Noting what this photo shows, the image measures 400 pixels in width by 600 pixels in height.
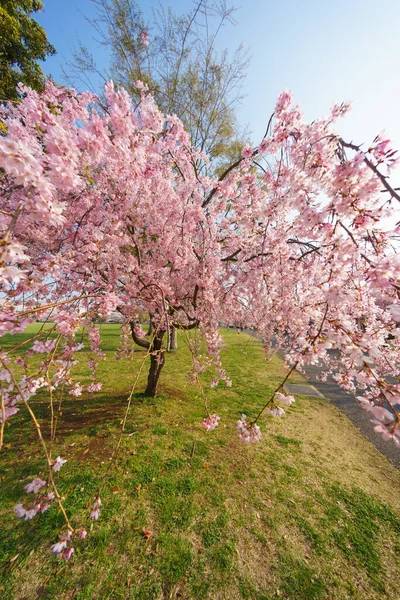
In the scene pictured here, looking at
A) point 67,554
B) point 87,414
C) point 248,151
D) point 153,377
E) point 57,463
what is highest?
point 248,151

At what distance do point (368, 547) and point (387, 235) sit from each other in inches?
169

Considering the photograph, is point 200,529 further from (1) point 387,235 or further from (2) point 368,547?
(1) point 387,235

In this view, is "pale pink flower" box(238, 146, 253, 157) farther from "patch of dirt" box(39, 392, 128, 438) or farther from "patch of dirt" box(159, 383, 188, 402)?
"patch of dirt" box(159, 383, 188, 402)

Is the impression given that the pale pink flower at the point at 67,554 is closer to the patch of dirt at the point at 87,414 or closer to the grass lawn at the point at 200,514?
the grass lawn at the point at 200,514

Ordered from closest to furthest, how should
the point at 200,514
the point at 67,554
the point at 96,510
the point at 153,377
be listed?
the point at 67,554, the point at 96,510, the point at 200,514, the point at 153,377

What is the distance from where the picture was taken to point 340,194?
6.85 feet

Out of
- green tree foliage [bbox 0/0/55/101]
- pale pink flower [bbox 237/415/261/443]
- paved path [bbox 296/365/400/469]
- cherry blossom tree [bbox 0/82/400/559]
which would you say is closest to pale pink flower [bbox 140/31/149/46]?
cherry blossom tree [bbox 0/82/400/559]

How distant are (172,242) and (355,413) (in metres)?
7.91

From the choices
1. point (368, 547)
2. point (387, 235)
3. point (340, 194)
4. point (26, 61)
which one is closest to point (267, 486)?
point (368, 547)

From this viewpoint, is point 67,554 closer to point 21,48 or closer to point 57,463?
point 57,463

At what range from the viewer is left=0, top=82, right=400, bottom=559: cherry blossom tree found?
185 centimetres

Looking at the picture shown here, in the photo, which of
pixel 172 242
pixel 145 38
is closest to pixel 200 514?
pixel 172 242

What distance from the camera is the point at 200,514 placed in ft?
11.4

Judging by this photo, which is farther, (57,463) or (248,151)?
(248,151)
